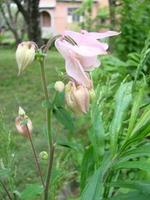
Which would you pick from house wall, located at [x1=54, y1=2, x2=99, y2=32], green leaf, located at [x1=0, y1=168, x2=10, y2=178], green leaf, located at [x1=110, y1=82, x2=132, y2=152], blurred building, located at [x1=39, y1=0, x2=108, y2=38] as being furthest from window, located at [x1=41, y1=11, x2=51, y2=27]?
green leaf, located at [x1=0, y1=168, x2=10, y2=178]

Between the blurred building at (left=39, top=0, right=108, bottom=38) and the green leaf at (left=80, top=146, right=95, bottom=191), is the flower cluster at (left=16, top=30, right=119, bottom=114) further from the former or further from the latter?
the blurred building at (left=39, top=0, right=108, bottom=38)

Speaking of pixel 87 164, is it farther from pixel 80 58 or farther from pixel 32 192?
pixel 80 58

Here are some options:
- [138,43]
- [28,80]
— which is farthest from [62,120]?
[28,80]

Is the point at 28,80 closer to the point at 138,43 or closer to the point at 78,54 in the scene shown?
the point at 138,43

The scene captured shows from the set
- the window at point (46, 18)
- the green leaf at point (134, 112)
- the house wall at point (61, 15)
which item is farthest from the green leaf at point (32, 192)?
the window at point (46, 18)

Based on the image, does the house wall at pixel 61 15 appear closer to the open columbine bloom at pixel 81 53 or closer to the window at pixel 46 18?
the window at pixel 46 18
